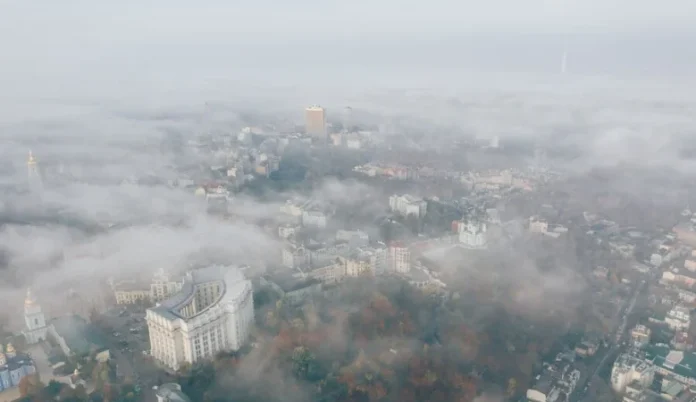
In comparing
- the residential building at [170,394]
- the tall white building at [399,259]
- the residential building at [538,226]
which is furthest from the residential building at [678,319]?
the residential building at [170,394]

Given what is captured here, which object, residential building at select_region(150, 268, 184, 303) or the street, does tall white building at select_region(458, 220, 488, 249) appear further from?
residential building at select_region(150, 268, 184, 303)

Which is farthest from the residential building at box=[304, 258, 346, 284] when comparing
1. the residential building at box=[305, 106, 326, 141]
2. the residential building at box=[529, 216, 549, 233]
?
the residential building at box=[305, 106, 326, 141]

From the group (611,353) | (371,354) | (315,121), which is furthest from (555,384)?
(315,121)

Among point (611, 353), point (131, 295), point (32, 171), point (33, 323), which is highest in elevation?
point (32, 171)

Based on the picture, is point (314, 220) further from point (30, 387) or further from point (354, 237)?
point (30, 387)


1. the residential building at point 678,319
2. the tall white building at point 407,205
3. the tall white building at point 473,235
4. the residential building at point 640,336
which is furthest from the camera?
the tall white building at point 407,205

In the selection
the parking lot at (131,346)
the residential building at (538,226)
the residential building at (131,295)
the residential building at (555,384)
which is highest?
the residential building at (131,295)

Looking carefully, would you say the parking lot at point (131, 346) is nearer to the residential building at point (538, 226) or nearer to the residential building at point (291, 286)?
the residential building at point (291, 286)
